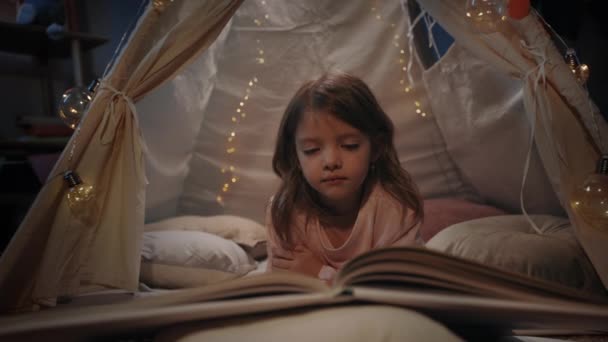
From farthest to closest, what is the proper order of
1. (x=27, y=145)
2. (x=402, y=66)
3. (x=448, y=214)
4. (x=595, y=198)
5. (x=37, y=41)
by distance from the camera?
(x=37, y=41) → (x=27, y=145) → (x=402, y=66) → (x=448, y=214) → (x=595, y=198)

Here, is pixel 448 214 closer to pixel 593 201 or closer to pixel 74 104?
pixel 593 201

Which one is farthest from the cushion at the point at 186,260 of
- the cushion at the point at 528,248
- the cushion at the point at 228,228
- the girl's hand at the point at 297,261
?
the cushion at the point at 528,248

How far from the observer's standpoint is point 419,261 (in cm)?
58

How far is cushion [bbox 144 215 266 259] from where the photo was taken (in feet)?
5.04

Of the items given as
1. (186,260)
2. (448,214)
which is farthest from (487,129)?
(186,260)

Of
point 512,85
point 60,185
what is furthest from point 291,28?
point 60,185

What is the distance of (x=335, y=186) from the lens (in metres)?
1.03

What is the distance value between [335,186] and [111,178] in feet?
1.73

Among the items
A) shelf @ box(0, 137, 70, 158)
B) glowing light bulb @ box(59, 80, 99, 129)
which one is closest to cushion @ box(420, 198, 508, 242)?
glowing light bulb @ box(59, 80, 99, 129)

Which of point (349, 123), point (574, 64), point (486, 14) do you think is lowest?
point (349, 123)

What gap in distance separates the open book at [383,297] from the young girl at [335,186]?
43 cm

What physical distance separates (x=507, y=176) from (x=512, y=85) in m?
0.30

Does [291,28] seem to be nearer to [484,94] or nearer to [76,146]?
[484,94]

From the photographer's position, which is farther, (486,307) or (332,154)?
(332,154)
